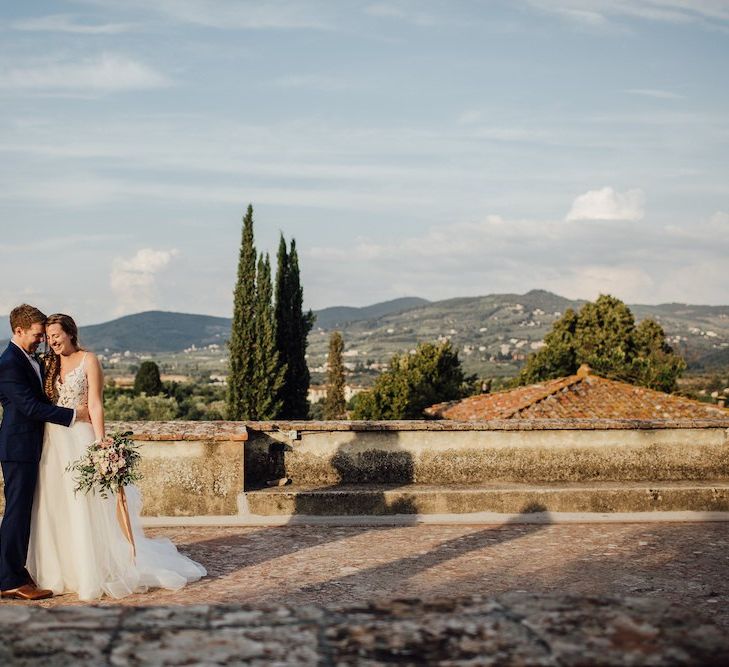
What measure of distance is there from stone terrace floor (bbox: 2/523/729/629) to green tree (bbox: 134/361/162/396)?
5317 cm

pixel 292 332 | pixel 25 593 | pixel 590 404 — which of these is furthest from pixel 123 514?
pixel 292 332

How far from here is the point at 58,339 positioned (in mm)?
6863

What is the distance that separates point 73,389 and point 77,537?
116cm

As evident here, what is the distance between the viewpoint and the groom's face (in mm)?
6664

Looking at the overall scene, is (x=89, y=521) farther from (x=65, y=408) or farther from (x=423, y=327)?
(x=423, y=327)

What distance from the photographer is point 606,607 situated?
2.66 m

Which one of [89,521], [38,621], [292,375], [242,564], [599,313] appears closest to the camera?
[38,621]

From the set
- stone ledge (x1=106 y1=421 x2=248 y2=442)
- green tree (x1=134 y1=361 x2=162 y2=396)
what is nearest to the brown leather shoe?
stone ledge (x1=106 y1=421 x2=248 y2=442)

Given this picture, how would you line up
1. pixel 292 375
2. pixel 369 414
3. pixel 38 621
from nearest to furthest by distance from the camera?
pixel 38 621
pixel 369 414
pixel 292 375

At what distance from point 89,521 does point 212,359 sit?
18509 cm

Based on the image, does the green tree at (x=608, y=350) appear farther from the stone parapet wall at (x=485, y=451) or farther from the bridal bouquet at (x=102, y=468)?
the bridal bouquet at (x=102, y=468)

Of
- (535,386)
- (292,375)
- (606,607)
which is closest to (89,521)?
(606,607)

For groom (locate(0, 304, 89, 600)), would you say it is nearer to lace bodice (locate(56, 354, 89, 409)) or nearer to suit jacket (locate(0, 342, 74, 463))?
suit jacket (locate(0, 342, 74, 463))

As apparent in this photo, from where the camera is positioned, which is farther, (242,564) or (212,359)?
(212,359)
